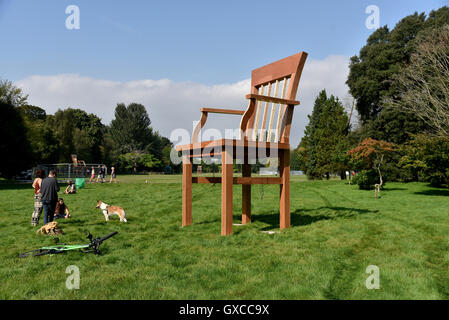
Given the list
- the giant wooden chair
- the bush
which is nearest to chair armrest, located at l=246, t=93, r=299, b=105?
the giant wooden chair

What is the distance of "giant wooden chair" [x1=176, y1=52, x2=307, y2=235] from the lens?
4.79 metres

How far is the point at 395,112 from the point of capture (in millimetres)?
24297

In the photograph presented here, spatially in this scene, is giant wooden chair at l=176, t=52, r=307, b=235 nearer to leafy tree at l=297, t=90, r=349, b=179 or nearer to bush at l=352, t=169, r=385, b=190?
bush at l=352, t=169, r=385, b=190

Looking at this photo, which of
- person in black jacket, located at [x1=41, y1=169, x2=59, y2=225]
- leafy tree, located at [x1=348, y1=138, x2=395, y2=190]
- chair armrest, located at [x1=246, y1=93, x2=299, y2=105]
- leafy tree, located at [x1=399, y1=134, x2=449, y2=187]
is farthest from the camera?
leafy tree, located at [x1=348, y1=138, x2=395, y2=190]

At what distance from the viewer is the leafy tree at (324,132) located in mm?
33794

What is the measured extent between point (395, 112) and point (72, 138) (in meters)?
46.5

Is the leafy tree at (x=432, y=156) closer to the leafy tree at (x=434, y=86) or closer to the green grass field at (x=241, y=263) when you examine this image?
the leafy tree at (x=434, y=86)

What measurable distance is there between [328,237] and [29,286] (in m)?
3.91

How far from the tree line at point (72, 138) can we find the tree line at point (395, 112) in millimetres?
26649

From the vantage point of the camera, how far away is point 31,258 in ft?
12.8

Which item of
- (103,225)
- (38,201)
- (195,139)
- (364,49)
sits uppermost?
(364,49)

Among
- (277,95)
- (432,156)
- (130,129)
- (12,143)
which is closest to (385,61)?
(432,156)
